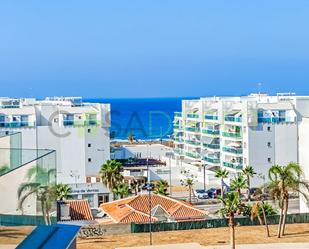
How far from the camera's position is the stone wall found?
35.8 m

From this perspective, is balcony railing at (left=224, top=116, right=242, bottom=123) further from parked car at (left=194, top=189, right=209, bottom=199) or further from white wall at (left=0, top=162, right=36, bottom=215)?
white wall at (left=0, top=162, right=36, bottom=215)

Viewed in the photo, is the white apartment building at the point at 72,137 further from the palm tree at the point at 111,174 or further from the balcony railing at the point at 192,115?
the balcony railing at the point at 192,115

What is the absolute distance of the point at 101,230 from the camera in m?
36.3

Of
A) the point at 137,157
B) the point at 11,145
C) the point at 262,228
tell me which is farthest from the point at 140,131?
the point at 11,145

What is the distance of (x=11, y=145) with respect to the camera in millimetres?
12977

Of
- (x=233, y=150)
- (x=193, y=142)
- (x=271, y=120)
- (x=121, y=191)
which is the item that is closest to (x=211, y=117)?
(x=193, y=142)

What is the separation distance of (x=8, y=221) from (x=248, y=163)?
56578mm

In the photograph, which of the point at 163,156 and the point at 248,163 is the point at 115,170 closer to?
the point at 248,163

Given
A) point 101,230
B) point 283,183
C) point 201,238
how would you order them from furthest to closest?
point 101,230 < point 283,183 < point 201,238

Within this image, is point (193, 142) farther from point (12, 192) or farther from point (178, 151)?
point (12, 192)

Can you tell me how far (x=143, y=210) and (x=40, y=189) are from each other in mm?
28666

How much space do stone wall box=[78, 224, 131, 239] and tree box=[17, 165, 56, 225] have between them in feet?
79.2

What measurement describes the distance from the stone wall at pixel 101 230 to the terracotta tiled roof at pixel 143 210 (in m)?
0.83

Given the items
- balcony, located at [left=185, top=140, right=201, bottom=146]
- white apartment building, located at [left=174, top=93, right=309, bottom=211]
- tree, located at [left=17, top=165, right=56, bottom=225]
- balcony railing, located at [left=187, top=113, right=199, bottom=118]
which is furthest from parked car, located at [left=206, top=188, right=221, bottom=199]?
tree, located at [left=17, top=165, right=56, bottom=225]
